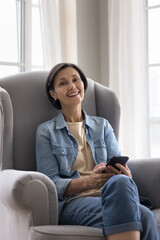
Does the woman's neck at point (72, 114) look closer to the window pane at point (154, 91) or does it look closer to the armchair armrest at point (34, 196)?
the armchair armrest at point (34, 196)

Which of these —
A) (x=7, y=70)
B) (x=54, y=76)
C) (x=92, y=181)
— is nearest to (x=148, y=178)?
(x=92, y=181)

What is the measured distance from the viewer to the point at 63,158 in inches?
82.6

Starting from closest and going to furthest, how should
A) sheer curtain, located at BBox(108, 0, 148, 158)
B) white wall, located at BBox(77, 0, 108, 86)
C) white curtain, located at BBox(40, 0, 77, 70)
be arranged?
white curtain, located at BBox(40, 0, 77, 70) < sheer curtain, located at BBox(108, 0, 148, 158) < white wall, located at BBox(77, 0, 108, 86)

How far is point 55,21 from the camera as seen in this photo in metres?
3.37

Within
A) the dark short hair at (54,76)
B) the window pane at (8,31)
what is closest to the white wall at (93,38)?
the window pane at (8,31)

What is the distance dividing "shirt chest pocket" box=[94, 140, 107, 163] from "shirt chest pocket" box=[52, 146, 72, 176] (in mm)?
159

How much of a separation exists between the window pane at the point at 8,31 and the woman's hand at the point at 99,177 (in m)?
1.63

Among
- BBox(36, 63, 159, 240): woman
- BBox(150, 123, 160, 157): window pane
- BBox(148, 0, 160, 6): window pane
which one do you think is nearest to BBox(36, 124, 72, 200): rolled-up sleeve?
BBox(36, 63, 159, 240): woman

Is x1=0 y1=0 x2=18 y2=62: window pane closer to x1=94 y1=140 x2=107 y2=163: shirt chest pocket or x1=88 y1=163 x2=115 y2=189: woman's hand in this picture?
x1=94 y1=140 x2=107 y2=163: shirt chest pocket

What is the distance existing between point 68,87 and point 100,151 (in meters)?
0.38

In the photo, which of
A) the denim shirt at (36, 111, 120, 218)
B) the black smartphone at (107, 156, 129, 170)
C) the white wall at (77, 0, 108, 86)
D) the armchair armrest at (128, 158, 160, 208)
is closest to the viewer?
the black smartphone at (107, 156, 129, 170)

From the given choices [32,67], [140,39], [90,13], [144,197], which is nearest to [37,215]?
[144,197]

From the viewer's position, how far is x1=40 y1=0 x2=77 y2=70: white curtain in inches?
131

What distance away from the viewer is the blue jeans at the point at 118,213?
1607 mm
